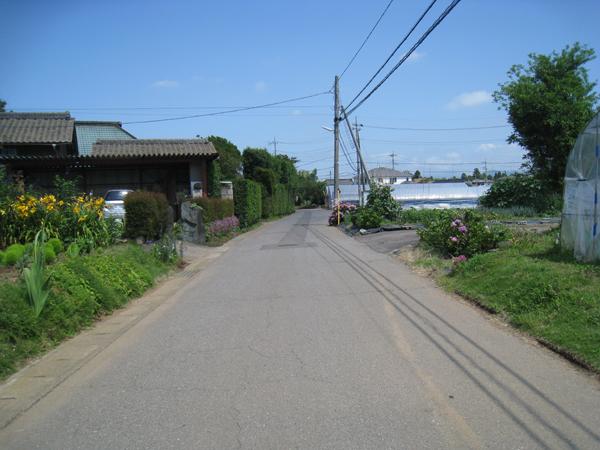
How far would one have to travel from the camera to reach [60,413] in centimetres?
496

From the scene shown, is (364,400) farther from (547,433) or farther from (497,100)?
(497,100)

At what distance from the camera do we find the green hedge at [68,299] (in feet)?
21.8

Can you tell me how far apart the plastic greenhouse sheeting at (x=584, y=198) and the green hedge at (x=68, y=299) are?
26.8ft

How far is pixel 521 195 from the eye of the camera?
31.8m

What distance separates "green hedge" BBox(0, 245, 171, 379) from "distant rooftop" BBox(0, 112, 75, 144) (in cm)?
1595

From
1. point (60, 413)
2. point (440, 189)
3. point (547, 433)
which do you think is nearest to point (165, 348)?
point (60, 413)

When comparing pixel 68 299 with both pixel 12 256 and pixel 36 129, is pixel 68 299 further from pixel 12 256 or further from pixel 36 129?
pixel 36 129

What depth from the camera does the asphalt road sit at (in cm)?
433

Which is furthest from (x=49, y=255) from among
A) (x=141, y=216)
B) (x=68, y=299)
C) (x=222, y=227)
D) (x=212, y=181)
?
(x=212, y=181)

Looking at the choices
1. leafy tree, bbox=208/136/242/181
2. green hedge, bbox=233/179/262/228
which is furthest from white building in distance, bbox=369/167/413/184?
green hedge, bbox=233/179/262/228

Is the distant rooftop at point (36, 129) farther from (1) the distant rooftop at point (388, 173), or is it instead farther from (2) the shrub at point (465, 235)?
(1) the distant rooftop at point (388, 173)

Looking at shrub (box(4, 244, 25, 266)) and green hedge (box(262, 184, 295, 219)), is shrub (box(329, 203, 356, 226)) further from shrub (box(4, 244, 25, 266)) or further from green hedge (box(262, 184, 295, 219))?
shrub (box(4, 244, 25, 266))

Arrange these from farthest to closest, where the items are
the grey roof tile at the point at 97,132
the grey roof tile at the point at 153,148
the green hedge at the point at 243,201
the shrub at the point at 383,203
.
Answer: the grey roof tile at the point at 97,132, the green hedge at the point at 243,201, the shrub at the point at 383,203, the grey roof tile at the point at 153,148

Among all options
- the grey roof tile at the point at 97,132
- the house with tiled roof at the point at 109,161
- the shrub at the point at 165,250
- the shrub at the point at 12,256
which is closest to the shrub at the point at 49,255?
the shrub at the point at 12,256
